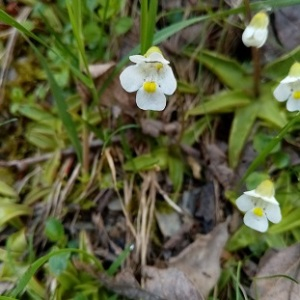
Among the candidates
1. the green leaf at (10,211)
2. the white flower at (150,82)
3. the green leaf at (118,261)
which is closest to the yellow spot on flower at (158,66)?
the white flower at (150,82)

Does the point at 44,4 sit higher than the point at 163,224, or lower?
higher

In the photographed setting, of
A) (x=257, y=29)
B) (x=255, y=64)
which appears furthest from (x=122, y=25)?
(x=257, y=29)

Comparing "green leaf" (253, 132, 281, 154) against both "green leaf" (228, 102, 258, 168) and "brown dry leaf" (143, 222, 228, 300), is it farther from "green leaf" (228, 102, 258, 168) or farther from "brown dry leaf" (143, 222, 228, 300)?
"brown dry leaf" (143, 222, 228, 300)

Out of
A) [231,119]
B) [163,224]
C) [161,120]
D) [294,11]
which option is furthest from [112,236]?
Result: [294,11]

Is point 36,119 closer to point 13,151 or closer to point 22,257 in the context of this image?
point 13,151

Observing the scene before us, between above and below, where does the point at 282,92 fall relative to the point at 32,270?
above

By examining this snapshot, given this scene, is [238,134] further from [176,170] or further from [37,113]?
[37,113]
